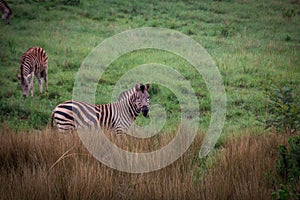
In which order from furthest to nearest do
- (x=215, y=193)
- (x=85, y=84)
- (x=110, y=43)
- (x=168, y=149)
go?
(x=110, y=43) → (x=85, y=84) → (x=168, y=149) → (x=215, y=193)

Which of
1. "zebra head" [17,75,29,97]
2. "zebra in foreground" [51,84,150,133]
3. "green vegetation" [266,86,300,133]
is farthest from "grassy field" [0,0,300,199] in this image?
"zebra in foreground" [51,84,150,133]

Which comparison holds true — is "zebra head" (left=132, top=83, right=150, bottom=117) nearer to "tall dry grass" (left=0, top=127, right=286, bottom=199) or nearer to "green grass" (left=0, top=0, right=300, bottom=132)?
"green grass" (left=0, top=0, right=300, bottom=132)

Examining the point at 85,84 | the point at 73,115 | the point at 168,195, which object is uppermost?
the point at 85,84

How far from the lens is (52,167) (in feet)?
18.4

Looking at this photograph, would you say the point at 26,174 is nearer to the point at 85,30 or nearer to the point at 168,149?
the point at 168,149

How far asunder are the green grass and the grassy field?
0.04 metres

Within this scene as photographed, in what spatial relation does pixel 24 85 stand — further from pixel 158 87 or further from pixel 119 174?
pixel 119 174

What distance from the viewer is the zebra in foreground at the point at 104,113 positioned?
7879mm

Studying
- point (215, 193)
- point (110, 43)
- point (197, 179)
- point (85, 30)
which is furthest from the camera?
point (85, 30)

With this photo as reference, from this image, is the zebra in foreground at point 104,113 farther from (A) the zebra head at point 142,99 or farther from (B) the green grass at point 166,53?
(B) the green grass at point 166,53

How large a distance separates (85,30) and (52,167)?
12379 millimetres

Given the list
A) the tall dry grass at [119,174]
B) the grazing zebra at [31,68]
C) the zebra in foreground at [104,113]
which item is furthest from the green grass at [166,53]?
the tall dry grass at [119,174]

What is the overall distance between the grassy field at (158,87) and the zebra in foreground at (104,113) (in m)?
0.61

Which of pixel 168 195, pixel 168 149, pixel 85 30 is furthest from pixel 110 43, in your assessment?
pixel 168 195
